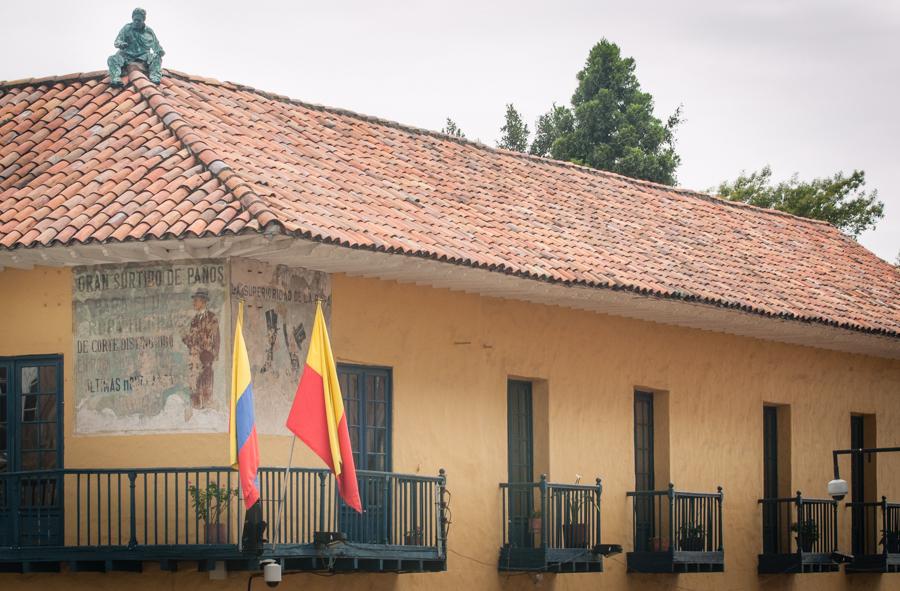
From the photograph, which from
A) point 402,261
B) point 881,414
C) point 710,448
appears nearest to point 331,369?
point 402,261

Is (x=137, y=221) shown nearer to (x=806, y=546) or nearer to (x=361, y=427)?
(x=361, y=427)

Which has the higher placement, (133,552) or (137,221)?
(137,221)

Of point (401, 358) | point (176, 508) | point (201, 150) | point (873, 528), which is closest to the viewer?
point (176, 508)

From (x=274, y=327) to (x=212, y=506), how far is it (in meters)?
2.01

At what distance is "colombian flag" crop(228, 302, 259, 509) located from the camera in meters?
17.9

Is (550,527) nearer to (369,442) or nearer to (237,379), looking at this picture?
(369,442)

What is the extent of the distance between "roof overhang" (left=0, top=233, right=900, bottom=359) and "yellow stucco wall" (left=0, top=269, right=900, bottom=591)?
0.77 ft

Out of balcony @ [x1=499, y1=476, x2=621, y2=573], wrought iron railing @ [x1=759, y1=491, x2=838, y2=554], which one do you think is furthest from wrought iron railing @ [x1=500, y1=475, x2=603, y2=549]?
wrought iron railing @ [x1=759, y1=491, x2=838, y2=554]

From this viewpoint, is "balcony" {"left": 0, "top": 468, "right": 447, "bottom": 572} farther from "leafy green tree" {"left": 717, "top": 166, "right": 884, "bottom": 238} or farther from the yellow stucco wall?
"leafy green tree" {"left": 717, "top": 166, "right": 884, "bottom": 238}

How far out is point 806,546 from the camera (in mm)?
26766

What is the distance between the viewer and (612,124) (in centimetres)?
4472

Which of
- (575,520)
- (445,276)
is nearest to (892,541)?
(575,520)

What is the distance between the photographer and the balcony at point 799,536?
87.4 ft

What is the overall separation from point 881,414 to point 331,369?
45.2 ft
